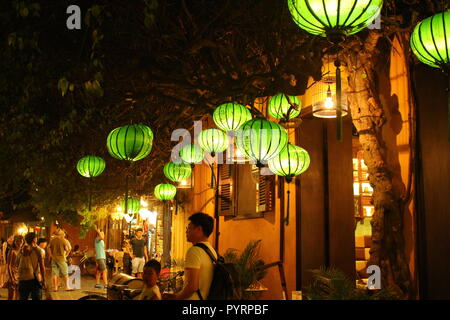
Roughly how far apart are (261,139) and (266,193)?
4.04m

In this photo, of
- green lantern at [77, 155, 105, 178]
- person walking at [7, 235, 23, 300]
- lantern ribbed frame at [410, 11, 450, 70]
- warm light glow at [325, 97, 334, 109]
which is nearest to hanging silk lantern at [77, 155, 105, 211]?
green lantern at [77, 155, 105, 178]

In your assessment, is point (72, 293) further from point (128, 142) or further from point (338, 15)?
point (338, 15)

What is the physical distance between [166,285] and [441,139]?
716 cm

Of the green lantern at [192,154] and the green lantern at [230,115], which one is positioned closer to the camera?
the green lantern at [230,115]

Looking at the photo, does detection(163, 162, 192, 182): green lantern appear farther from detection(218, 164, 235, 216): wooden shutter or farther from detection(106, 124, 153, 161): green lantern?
detection(106, 124, 153, 161): green lantern

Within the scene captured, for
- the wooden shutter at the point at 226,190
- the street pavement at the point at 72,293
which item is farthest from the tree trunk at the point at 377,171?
the street pavement at the point at 72,293

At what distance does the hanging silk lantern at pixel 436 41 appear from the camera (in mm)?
4523

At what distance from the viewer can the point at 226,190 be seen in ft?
42.9

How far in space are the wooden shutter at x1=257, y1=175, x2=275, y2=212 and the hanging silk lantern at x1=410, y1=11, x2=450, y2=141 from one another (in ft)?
18.0

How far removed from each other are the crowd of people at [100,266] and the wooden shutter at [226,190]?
290cm

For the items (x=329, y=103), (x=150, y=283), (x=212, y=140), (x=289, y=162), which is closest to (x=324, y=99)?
(x=329, y=103)

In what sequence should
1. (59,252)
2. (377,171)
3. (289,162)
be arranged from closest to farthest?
(377,171)
(289,162)
(59,252)

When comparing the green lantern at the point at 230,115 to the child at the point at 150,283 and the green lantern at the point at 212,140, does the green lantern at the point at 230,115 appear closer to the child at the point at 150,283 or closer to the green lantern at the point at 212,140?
the green lantern at the point at 212,140

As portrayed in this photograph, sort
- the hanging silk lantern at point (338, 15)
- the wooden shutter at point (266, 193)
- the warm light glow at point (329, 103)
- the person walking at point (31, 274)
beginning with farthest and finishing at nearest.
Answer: the person walking at point (31, 274) < the wooden shutter at point (266, 193) < the warm light glow at point (329, 103) < the hanging silk lantern at point (338, 15)
